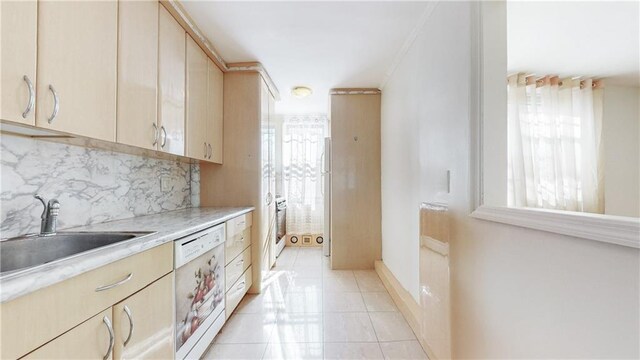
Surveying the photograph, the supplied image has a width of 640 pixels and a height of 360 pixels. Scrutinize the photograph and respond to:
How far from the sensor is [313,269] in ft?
10.6

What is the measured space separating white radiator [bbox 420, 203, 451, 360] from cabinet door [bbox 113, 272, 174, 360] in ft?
4.84

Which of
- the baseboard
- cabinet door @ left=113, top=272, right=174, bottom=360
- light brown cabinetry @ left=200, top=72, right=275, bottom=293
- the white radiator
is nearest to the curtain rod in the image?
the white radiator

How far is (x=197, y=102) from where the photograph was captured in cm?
206

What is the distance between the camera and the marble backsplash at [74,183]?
1.04 meters

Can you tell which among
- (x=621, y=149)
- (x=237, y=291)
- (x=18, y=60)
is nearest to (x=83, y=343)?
(x=18, y=60)

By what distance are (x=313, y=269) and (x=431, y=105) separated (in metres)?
2.50

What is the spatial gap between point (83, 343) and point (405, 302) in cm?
206

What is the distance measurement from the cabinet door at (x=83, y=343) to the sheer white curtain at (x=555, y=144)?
2.88 m

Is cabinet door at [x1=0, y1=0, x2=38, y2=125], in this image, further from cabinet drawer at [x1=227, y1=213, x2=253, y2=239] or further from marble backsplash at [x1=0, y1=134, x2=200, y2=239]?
cabinet drawer at [x1=227, y1=213, x2=253, y2=239]

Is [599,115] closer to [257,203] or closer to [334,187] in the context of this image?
[334,187]

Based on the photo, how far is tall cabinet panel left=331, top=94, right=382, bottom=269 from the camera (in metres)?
3.24

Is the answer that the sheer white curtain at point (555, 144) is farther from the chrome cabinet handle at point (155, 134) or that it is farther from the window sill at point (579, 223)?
the chrome cabinet handle at point (155, 134)

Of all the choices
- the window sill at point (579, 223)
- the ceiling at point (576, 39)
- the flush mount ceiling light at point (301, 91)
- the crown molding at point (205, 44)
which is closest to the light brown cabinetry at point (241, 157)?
the crown molding at point (205, 44)

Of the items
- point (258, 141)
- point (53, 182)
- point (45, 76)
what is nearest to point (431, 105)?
point (258, 141)
